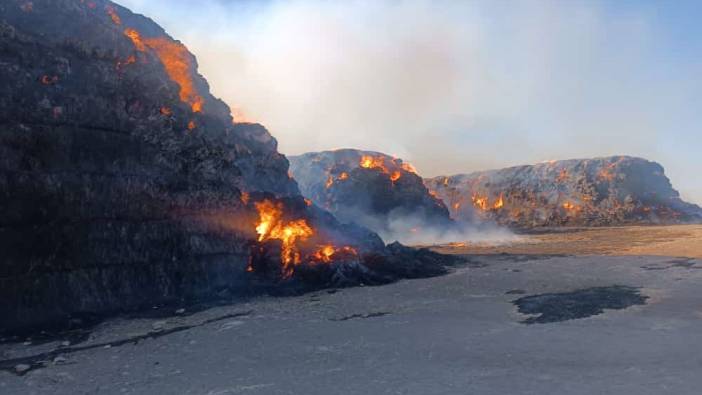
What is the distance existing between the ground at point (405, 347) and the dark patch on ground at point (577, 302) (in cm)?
5

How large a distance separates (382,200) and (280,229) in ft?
213

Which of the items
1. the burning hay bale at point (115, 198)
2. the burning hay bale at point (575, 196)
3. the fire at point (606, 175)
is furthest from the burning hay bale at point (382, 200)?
the fire at point (606, 175)

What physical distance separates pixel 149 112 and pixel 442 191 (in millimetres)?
Answer: 140761

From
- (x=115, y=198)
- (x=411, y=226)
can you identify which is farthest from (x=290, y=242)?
(x=411, y=226)

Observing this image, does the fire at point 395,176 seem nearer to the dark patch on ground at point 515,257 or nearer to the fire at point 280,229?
the dark patch on ground at point 515,257

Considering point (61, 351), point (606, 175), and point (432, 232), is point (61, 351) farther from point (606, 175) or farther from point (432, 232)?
point (606, 175)

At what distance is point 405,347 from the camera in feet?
61.2

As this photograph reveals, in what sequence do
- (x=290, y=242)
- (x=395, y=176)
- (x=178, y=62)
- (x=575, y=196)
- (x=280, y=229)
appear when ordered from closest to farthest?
1. (x=290, y=242)
2. (x=280, y=229)
3. (x=178, y=62)
4. (x=395, y=176)
5. (x=575, y=196)

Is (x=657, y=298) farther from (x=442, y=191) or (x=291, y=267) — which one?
(x=442, y=191)

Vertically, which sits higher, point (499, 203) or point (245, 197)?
point (499, 203)

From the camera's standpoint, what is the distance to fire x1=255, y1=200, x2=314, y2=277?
40.7 metres

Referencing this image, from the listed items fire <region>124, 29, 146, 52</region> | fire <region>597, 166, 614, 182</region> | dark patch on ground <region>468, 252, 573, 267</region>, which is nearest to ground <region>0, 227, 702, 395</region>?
dark patch on ground <region>468, 252, 573, 267</region>

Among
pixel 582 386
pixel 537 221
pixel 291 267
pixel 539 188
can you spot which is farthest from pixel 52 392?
pixel 539 188

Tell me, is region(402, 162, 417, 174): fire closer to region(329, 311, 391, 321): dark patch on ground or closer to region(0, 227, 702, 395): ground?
region(0, 227, 702, 395): ground
